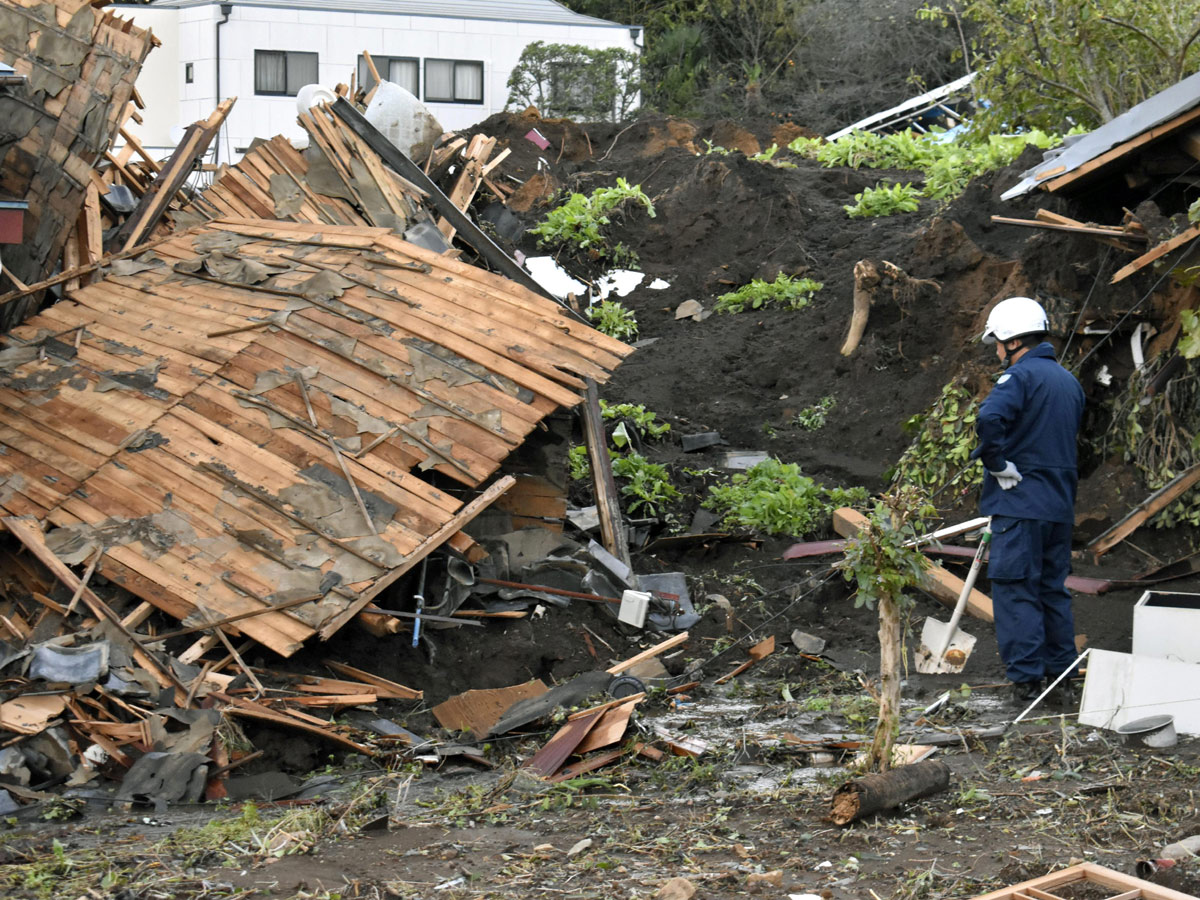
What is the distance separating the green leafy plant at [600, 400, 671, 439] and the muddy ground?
0.15m

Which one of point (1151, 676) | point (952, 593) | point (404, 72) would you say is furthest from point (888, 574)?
point (404, 72)

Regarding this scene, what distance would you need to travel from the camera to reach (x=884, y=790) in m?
4.91

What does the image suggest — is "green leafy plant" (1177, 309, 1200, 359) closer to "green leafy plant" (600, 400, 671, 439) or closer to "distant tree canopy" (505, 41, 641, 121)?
"green leafy plant" (600, 400, 671, 439)

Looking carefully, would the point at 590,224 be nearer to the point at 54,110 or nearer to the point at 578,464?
the point at 578,464

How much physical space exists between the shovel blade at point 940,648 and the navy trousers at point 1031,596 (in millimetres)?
738

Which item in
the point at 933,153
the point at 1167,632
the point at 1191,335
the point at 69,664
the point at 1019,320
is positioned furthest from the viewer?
the point at 933,153

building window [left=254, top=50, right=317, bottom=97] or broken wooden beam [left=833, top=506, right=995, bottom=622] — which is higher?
building window [left=254, top=50, right=317, bottom=97]

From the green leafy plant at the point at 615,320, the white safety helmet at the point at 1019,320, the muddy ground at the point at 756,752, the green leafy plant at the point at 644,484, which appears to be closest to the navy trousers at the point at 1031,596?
the muddy ground at the point at 756,752

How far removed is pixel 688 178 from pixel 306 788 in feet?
43.6

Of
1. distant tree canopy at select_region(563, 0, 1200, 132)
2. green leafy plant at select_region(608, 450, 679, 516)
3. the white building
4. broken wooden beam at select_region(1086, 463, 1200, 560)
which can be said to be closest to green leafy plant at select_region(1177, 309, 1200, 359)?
broken wooden beam at select_region(1086, 463, 1200, 560)

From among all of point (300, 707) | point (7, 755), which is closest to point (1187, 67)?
point (300, 707)

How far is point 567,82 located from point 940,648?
22495 millimetres

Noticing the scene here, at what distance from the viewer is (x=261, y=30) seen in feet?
86.0

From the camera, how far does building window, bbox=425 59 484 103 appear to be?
91.1 ft
